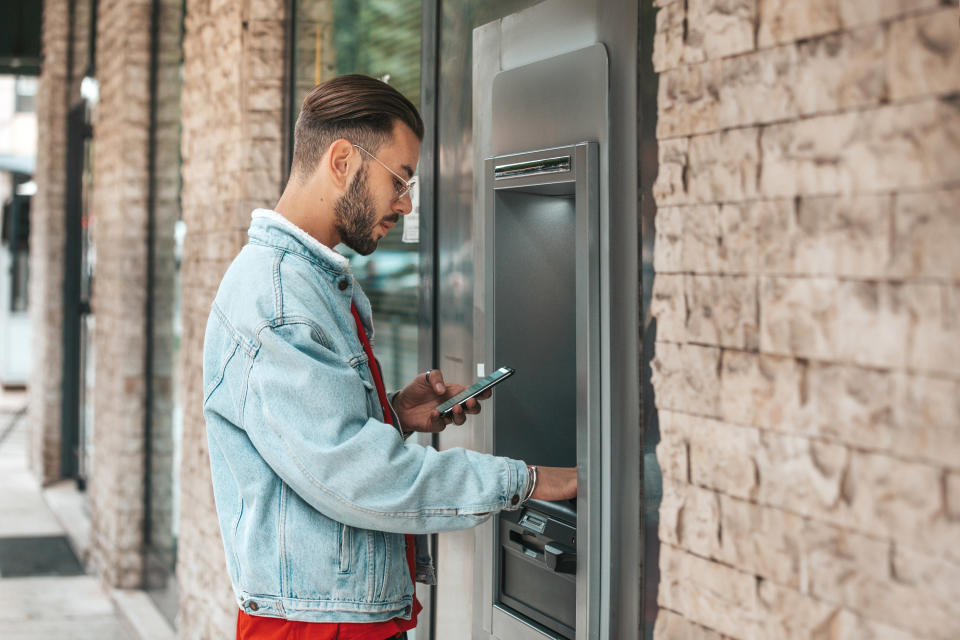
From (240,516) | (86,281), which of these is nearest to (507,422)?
(240,516)

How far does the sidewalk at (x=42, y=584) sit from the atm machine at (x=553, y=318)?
134 inches

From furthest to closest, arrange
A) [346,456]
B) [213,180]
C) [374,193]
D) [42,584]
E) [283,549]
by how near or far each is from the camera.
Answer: [42,584], [213,180], [374,193], [283,549], [346,456]

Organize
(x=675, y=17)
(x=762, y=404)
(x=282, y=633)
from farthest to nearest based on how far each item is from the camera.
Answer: (x=282, y=633) → (x=675, y=17) → (x=762, y=404)

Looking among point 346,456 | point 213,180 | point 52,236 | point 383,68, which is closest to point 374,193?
point 346,456

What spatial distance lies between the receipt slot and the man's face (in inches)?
12.3

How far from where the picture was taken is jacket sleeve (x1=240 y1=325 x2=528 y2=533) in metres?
1.62

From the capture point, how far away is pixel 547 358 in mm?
2098

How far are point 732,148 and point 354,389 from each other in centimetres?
75

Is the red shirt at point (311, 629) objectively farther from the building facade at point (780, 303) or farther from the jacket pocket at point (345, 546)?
the building facade at point (780, 303)

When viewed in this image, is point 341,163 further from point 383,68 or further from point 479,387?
point 383,68

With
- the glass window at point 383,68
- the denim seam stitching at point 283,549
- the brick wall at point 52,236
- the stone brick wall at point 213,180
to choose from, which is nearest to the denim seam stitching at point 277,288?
the denim seam stitching at point 283,549

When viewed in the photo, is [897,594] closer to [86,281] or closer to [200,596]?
[200,596]

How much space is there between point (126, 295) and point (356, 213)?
3685 mm

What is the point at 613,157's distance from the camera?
6.18ft
